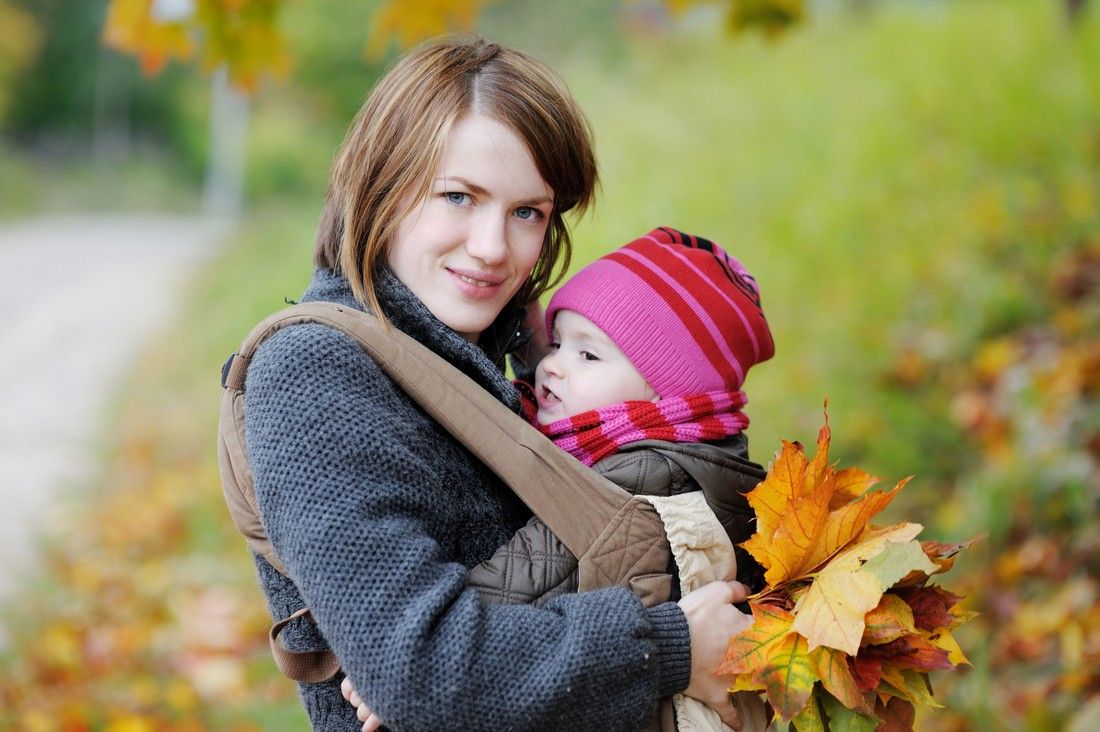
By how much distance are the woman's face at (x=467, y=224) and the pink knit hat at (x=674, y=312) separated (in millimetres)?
204

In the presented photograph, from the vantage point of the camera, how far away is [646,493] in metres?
1.81

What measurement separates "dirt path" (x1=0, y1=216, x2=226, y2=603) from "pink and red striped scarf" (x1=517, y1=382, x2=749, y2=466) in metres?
4.67

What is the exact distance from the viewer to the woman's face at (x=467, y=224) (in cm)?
183

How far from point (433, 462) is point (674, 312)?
0.52 m

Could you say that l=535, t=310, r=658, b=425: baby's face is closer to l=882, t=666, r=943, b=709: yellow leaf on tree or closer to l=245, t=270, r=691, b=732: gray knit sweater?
l=245, t=270, r=691, b=732: gray knit sweater

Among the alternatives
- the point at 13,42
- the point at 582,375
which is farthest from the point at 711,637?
the point at 13,42

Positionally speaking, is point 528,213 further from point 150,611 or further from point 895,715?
point 150,611

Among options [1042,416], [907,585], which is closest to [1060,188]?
[1042,416]

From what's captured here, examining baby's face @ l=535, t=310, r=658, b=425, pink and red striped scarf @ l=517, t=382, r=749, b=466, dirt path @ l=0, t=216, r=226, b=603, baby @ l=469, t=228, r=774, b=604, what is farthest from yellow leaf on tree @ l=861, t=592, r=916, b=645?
dirt path @ l=0, t=216, r=226, b=603

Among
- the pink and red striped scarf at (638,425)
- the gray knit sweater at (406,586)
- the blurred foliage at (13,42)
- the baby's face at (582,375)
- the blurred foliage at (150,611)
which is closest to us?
the gray knit sweater at (406,586)

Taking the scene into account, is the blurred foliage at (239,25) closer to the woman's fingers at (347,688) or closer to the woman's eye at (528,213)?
the woman's eye at (528,213)

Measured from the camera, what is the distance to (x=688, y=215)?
6781 mm

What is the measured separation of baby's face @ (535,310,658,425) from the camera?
199cm

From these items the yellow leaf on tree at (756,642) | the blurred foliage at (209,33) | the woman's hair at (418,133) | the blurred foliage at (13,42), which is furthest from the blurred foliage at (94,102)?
the yellow leaf on tree at (756,642)
